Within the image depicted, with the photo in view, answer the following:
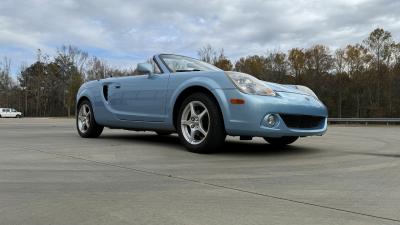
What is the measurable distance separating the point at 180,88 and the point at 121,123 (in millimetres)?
1769

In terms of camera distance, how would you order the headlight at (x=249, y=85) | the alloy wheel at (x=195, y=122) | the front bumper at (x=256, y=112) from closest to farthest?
1. the front bumper at (x=256, y=112)
2. the headlight at (x=249, y=85)
3. the alloy wheel at (x=195, y=122)

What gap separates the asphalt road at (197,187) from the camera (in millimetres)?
3105

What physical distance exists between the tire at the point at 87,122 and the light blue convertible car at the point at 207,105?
2.44 feet

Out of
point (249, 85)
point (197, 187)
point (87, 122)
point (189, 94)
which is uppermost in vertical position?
point (249, 85)

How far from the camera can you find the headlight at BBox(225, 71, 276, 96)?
583cm

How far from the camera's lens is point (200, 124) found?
617 cm

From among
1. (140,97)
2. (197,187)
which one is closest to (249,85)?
(140,97)

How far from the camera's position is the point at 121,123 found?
25.5ft

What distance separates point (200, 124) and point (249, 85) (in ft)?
2.82

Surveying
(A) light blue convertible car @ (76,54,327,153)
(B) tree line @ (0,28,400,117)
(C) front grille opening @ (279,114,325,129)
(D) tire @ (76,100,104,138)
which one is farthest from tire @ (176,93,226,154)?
(B) tree line @ (0,28,400,117)

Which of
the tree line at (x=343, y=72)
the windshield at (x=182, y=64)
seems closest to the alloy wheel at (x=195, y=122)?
the windshield at (x=182, y=64)

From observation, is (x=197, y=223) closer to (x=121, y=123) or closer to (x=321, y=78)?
(x=121, y=123)

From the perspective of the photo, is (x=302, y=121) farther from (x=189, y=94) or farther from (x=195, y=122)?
(x=189, y=94)

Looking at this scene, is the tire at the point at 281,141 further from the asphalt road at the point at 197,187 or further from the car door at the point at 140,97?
the car door at the point at 140,97
